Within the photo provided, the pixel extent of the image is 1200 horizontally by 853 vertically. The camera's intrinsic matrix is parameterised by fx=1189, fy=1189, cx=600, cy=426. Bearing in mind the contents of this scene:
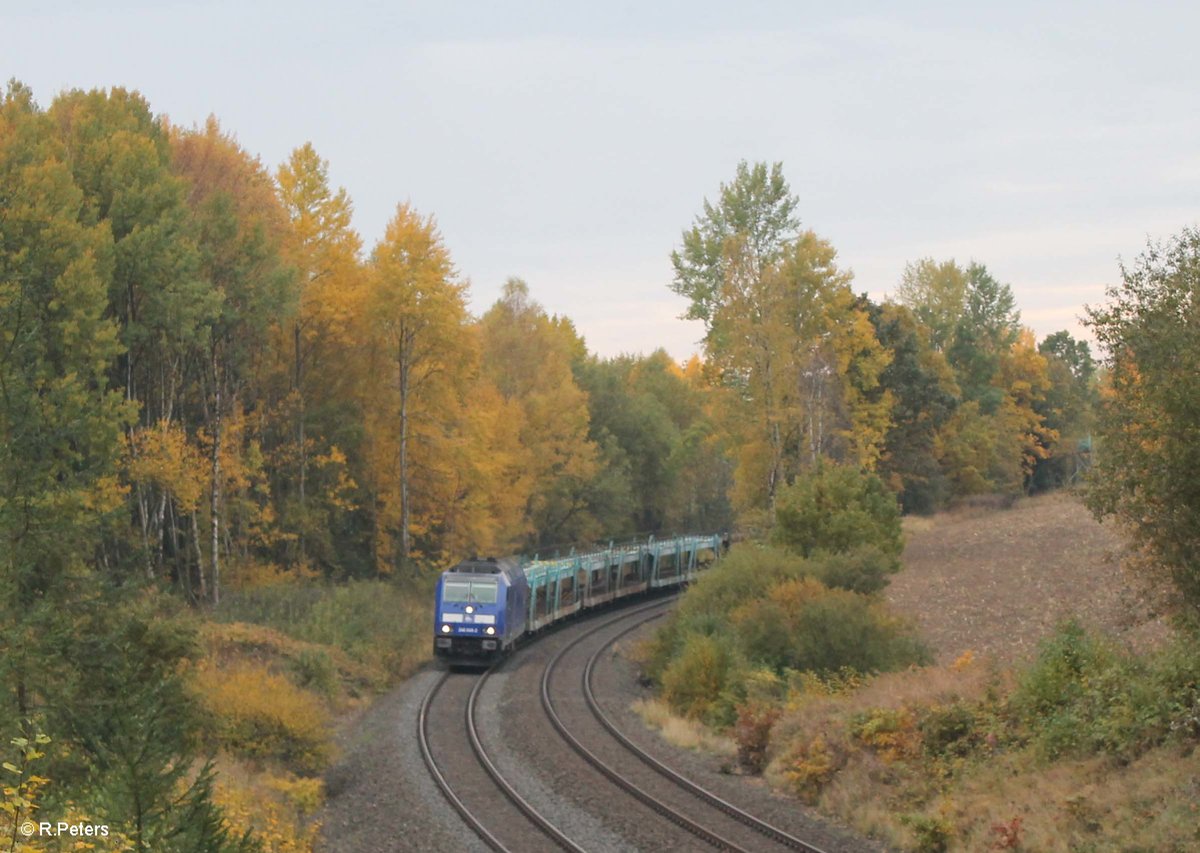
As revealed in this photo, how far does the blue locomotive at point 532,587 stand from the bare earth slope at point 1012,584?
7737mm

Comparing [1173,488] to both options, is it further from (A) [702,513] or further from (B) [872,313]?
(A) [702,513]

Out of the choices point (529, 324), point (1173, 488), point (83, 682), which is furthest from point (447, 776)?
point (529, 324)

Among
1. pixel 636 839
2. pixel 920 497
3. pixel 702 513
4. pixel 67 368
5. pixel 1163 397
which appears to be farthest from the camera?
pixel 702 513

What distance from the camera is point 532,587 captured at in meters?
37.0

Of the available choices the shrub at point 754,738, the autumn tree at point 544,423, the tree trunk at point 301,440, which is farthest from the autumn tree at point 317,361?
the shrub at point 754,738

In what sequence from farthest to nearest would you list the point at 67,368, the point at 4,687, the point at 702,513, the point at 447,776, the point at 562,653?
1. the point at 702,513
2. the point at 562,653
3. the point at 67,368
4. the point at 447,776
5. the point at 4,687

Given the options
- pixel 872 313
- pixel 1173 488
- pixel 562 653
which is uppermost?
pixel 872 313

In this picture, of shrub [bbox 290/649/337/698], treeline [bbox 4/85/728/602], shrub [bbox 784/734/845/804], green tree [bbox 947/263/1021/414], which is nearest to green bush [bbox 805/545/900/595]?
shrub [bbox 784/734/845/804]

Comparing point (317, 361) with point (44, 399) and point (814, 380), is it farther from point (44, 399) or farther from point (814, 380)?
point (44, 399)

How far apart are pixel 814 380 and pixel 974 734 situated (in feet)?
90.5

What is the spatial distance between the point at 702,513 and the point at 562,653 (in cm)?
4231

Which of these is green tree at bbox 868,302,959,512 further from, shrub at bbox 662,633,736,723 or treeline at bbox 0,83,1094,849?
shrub at bbox 662,633,736,723

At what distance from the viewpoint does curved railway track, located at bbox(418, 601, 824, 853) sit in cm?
1564

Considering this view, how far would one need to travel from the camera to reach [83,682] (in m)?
16.6
